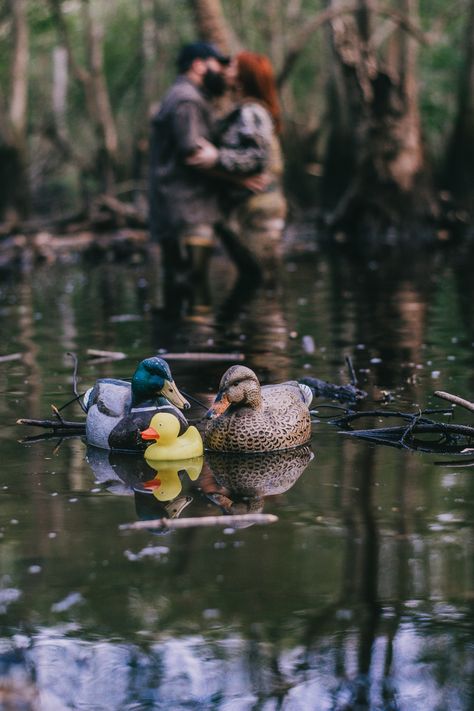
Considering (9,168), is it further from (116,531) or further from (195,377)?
(116,531)

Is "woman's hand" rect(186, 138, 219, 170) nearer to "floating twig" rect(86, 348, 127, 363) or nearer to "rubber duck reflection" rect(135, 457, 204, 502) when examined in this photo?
"floating twig" rect(86, 348, 127, 363)

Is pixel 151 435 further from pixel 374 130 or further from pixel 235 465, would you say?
pixel 374 130

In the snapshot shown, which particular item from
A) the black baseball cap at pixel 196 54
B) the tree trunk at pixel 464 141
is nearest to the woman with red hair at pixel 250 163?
the black baseball cap at pixel 196 54

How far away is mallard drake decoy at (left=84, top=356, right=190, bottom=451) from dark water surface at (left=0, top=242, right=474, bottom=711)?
0.40ft

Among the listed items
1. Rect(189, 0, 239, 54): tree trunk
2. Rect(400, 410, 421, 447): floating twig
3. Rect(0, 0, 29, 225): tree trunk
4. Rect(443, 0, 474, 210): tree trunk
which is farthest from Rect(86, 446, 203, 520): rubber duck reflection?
Rect(0, 0, 29, 225): tree trunk

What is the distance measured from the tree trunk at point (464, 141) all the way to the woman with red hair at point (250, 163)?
8.58 metres

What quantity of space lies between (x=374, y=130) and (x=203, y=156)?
1012 centimetres

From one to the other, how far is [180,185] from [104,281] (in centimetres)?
370

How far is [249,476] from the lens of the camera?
6391mm

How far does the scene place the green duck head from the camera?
6.74m

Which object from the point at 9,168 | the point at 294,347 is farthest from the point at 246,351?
the point at 9,168

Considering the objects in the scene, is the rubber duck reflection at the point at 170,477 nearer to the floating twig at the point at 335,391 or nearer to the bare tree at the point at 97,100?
the floating twig at the point at 335,391

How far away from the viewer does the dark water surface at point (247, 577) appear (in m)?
4.07

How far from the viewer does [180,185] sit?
14.4 m
